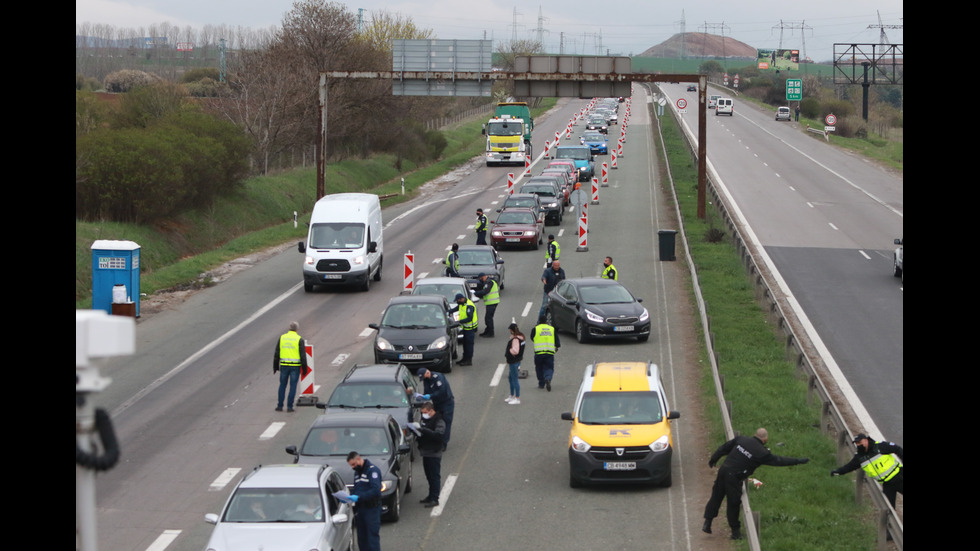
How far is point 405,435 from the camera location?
17312 mm

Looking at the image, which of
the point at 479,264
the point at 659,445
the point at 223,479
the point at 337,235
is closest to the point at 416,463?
the point at 223,479

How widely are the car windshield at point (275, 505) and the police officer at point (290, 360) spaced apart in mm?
7867

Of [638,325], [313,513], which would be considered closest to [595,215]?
[638,325]

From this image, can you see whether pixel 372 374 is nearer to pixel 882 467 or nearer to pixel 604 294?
pixel 882 467

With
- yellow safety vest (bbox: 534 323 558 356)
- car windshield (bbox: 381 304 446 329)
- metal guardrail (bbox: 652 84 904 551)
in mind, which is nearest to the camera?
metal guardrail (bbox: 652 84 904 551)

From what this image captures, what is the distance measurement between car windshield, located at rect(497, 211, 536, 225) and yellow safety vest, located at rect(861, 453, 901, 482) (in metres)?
27.1

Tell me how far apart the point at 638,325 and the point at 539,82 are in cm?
2222

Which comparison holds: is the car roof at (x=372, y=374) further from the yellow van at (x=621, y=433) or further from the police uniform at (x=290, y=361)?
the yellow van at (x=621, y=433)

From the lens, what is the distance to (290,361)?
69.2 feet

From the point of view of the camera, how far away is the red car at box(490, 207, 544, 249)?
40.2 metres

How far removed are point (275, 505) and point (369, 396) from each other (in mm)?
5431

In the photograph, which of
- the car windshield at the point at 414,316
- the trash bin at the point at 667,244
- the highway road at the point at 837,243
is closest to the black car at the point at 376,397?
the car windshield at the point at 414,316

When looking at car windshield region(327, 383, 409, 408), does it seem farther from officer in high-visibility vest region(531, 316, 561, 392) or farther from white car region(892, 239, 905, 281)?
white car region(892, 239, 905, 281)

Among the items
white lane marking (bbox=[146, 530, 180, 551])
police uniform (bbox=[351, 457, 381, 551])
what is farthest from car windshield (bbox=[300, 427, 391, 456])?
white lane marking (bbox=[146, 530, 180, 551])
